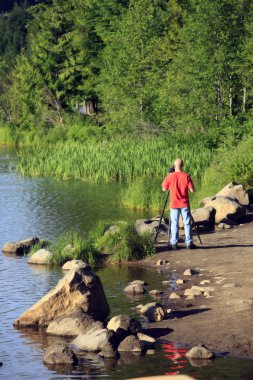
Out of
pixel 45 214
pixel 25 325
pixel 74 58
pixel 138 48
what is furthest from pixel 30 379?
pixel 74 58

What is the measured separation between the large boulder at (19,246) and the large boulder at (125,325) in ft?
28.8

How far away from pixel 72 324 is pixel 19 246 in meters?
8.31

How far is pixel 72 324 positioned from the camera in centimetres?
1503

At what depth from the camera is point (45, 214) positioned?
30.3m

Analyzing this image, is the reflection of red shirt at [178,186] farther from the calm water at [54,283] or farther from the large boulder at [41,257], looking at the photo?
the large boulder at [41,257]

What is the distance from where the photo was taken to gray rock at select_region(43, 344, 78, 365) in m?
13.4

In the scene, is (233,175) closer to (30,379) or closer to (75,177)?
(75,177)

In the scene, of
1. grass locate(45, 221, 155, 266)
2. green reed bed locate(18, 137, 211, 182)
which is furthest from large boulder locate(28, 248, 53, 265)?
green reed bed locate(18, 137, 211, 182)

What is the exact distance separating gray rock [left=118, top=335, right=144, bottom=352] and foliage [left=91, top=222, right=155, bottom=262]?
7.39 metres

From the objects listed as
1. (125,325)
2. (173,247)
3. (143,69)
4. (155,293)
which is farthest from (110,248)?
(143,69)

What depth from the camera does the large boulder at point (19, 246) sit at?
23.1 meters

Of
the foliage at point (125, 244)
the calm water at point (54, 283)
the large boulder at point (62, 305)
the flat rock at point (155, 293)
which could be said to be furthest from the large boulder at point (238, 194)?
the large boulder at point (62, 305)

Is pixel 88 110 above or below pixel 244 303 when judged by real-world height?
above

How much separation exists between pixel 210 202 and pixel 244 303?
9.44 m
